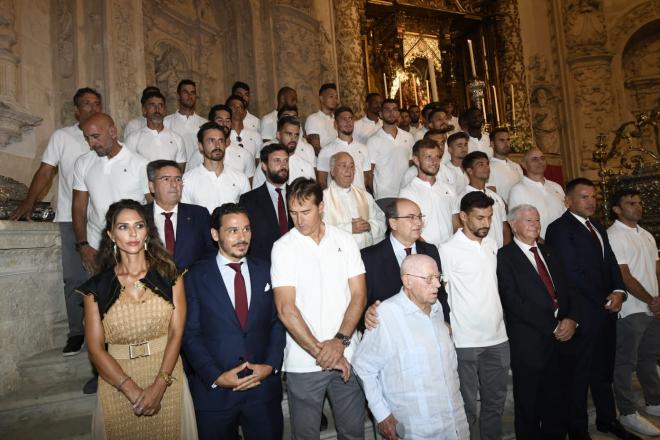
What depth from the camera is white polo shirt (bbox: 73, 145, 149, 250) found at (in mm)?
3771

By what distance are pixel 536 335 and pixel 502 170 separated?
3158mm

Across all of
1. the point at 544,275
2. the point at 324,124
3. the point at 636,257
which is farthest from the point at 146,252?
the point at 324,124

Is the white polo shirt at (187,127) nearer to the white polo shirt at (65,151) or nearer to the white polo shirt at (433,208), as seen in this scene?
the white polo shirt at (65,151)

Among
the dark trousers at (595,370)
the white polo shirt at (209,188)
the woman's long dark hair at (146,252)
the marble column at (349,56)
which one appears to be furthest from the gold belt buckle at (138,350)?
the marble column at (349,56)

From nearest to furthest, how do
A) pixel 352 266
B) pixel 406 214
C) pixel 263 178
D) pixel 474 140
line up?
pixel 352 266, pixel 406 214, pixel 263 178, pixel 474 140

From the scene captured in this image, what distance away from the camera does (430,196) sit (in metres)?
4.14

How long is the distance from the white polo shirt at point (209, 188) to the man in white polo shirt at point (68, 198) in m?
1.09

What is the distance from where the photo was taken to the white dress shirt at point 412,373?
2428 millimetres

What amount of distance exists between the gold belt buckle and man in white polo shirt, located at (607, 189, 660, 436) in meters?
3.67

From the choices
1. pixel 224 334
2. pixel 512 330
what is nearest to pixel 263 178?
pixel 224 334

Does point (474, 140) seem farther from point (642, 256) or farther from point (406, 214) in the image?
point (406, 214)

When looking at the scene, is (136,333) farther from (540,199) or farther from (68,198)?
(540,199)

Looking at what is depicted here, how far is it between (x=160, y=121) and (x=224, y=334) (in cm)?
314

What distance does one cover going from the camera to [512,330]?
10.8 feet
